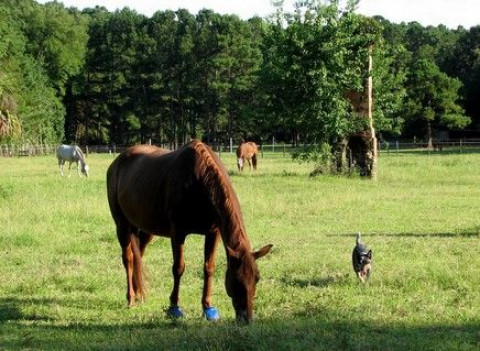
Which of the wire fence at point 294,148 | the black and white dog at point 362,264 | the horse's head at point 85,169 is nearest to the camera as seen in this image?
the black and white dog at point 362,264

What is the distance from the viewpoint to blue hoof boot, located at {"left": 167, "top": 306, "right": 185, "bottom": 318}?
682 centimetres

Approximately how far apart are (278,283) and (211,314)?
2.06 metres

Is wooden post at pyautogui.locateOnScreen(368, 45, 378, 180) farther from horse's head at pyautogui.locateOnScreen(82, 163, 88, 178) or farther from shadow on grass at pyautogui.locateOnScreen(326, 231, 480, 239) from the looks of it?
shadow on grass at pyautogui.locateOnScreen(326, 231, 480, 239)

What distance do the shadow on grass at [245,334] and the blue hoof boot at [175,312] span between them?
89 mm

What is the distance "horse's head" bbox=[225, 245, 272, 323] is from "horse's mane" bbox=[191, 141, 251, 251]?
0.16 m

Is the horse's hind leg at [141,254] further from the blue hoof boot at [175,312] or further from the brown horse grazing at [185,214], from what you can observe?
the blue hoof boot at [175,312]

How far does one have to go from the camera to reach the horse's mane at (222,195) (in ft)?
20.0

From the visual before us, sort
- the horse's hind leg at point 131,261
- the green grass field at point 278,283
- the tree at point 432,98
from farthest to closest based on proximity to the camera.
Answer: the tree at point 432,98 → the horse's hind leg at point 131,261 → the green grass field at point 278,283

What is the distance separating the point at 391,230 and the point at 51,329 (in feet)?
28.1

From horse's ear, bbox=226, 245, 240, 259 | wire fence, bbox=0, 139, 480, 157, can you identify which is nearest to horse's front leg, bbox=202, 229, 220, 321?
horse's ear, bbox=226, 245, 240, 259

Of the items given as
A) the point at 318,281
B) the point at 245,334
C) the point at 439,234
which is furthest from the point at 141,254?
the point at 439,234

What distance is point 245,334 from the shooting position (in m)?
5.54

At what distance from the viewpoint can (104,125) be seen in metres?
74.9

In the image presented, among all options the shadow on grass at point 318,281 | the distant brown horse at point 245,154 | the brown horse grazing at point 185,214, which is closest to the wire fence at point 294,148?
the distant brown horse at point 245,154
